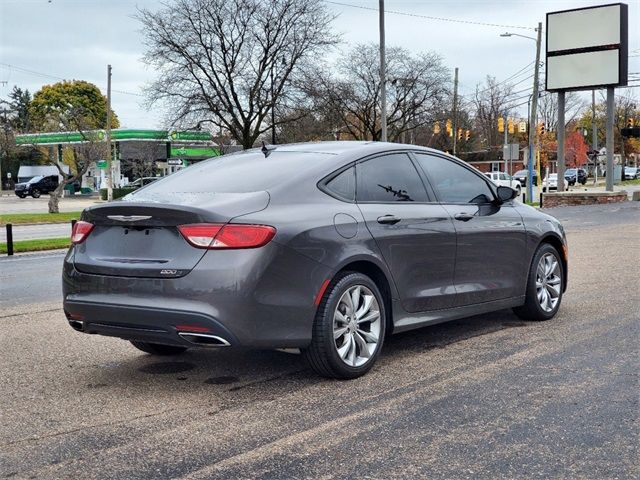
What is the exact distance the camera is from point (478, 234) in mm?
6164

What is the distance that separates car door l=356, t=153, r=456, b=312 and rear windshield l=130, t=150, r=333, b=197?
0.46m

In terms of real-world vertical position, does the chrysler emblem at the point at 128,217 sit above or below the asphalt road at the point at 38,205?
above

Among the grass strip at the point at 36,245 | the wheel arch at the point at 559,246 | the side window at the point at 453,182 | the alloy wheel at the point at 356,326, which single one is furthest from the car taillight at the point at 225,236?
the grass strip at the point at 36,245

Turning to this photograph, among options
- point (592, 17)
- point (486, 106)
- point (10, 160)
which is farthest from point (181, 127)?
point (486, 106)

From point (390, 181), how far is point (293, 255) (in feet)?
4.39

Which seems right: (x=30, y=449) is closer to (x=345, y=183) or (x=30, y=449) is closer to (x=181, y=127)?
(x=345, y=183)

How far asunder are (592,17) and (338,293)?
30.4 metres

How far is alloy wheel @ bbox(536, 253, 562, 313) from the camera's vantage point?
22.7 ft

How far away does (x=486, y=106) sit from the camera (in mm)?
95562

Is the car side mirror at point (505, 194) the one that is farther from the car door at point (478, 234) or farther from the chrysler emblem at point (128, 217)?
the chrysler emblem at point (128, 217)

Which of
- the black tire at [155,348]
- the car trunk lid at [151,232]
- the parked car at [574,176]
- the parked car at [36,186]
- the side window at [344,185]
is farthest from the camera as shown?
the parked car at [574,176]

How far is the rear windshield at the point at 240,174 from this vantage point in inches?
200

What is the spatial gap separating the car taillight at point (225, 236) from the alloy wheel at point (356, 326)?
0.76 metres

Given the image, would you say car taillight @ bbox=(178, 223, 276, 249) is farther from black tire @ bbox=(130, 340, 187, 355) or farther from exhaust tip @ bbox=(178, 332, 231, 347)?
black tire @ bbox=(130, 340, 187, 355)
